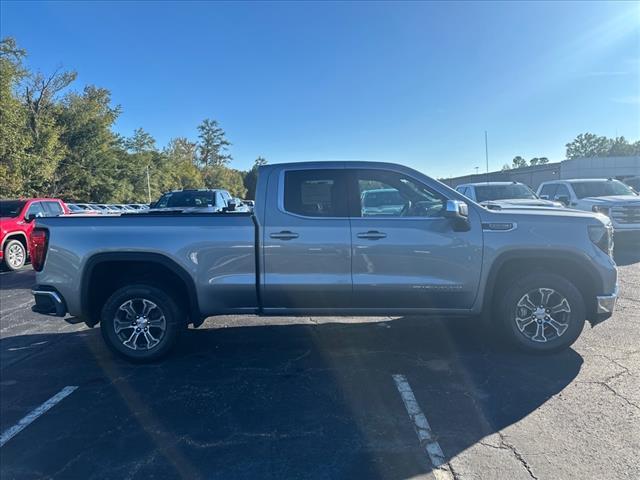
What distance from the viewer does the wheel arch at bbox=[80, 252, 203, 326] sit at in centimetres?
443

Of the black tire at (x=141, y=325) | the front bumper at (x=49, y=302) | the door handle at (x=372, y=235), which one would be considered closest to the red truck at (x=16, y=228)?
the front bumper at (x=49, y=302)

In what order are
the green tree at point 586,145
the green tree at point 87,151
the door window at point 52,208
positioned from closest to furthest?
1. the door window at point 52,208
2. the green tree at point 87,151
3. the green tree at point 586,145

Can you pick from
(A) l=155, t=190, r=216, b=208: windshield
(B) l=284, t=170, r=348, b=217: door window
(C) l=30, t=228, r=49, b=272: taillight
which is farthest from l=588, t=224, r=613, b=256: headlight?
(A) l=155, t=190, r=216, b=208: windshield

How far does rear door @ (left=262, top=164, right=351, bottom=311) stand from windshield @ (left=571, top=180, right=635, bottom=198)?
11077mm

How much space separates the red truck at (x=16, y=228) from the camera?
10.8m

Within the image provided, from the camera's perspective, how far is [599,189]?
12766 mm

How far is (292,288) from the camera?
14.5 ft

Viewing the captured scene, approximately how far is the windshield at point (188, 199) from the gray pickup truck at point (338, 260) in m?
8.87

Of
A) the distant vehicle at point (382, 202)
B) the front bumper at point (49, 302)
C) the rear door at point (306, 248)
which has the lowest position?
the front bumper at point (49, 302)

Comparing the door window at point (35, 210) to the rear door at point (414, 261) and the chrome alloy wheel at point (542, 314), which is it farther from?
the chrome alloy wheel at point (542, 314)

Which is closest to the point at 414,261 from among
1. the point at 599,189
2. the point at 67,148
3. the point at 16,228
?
the point at 16,228

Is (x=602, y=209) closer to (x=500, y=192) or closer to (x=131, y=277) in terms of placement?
(x=500, y=192)

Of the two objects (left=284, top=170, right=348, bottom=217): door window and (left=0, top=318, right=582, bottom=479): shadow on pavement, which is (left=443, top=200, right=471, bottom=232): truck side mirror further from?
(left=0, top=318, right=582, bottom=479): shadow on pavement

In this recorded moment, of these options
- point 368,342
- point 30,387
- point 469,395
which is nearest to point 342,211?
point 368,342
